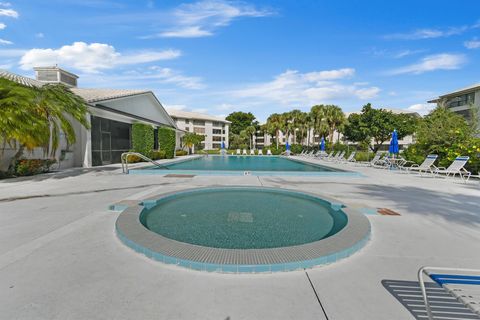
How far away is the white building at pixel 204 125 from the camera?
57925 mm

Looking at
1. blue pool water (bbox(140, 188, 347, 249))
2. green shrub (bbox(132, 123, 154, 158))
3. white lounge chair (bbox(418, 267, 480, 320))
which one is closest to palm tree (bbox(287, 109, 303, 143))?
green shrub (bbox(132, 123, 154, 158))

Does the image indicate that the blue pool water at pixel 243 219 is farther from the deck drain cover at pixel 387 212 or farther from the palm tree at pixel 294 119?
the palm tree at pixel 294 119

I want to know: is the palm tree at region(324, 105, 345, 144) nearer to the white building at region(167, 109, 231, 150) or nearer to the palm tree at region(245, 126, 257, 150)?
the palm tree at region(245, 126, 257, 150)

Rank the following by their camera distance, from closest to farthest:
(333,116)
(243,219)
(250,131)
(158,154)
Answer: (243,219) → (158,154) → (333,116) → (250,131)

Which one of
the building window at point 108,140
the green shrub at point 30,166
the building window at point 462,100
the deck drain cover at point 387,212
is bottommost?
the deck drain cover at point 387,212

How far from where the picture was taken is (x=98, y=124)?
55.3 ft

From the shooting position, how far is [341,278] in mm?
2756

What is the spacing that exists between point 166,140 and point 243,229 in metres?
21.1

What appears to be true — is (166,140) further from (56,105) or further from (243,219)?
(243,219)

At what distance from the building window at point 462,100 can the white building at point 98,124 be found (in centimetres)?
4332

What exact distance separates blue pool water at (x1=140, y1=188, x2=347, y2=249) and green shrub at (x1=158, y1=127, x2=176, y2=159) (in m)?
17.3

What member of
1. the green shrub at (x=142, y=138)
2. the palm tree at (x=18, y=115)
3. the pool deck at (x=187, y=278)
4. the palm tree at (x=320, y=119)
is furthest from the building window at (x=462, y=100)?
the palm tree at (x=18, y=115)

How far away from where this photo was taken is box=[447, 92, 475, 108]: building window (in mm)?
33031

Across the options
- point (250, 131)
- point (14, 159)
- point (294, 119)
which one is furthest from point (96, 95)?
point (250, 131)
